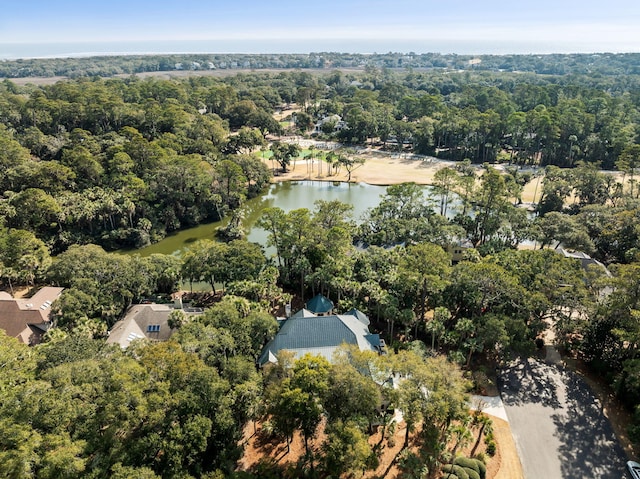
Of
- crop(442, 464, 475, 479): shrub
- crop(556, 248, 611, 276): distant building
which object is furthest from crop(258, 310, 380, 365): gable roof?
crop(556, 248, 611, 276): distant building

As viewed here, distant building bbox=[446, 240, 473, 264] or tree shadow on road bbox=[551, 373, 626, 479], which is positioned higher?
distant building bbox=[446, 240, 473, 264]

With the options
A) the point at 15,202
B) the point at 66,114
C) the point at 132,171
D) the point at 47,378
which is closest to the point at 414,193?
the point at 132,171

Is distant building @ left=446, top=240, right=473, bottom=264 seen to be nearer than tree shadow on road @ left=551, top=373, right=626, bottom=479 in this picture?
No

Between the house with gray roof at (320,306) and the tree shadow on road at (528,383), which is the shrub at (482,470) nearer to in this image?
the tree shadow on road at (528,383)

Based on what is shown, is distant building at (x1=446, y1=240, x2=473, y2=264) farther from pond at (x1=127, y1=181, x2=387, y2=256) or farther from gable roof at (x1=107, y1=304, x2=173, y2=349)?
gable roof at (x1=107, y1=304, x2=173, y2=349)

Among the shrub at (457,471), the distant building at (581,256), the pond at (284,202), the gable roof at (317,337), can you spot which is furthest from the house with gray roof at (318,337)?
the pond at (284,202)

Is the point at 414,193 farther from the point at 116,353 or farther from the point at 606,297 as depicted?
the point at 116,353
